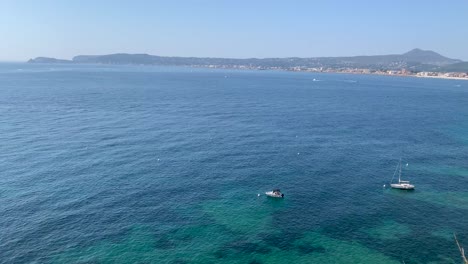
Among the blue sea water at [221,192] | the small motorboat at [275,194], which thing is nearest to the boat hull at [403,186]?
the blue sea water at [221,192]

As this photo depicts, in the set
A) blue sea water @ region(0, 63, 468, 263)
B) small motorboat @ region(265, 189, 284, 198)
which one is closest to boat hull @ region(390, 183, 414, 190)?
blue sea water @ region(0, 63, 468, 263)

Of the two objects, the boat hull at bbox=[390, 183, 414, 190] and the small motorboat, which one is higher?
the small motorboat

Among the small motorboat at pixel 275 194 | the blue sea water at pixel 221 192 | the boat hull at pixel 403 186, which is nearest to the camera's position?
the blue sea water at pixel 221 192

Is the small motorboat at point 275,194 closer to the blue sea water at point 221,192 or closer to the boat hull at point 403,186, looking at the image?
the blue sea water at point 221,192

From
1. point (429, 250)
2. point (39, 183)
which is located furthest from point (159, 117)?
point (429, 250)

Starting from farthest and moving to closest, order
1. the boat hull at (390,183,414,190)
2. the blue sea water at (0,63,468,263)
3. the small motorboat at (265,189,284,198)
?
the boat hull at (390,183,414,190) → the small motorboat at (265,189,284,198) → the blue sea water at (0,63,468,263)

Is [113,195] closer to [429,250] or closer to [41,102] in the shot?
[429,250]

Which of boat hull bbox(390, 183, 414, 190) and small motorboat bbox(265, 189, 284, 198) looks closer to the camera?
small motorboat bbox(265, 189, 284, 198)

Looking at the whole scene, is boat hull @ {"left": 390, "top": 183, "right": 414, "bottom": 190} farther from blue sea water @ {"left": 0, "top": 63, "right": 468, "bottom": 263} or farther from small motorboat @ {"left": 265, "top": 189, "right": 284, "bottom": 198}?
small motorboat @ {"left": 265, "top": 189, "right": 284, "bottom": 198}
